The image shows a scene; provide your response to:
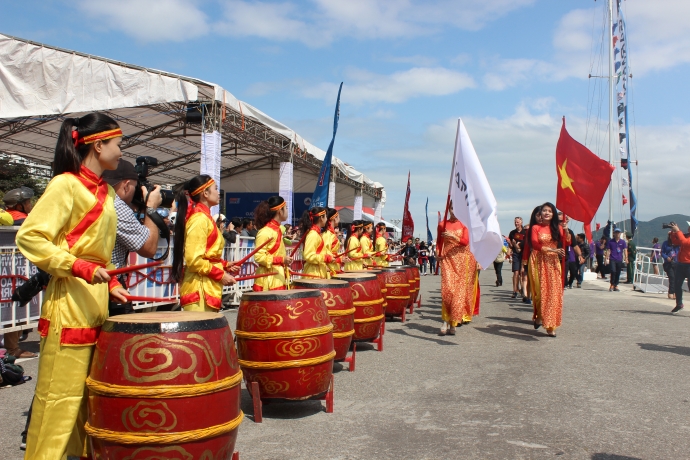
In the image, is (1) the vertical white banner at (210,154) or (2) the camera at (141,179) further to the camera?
(1) the vertical white banner at (210,154)

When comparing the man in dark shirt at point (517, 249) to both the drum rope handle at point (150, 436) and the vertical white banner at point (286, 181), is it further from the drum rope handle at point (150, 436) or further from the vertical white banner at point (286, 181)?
the drum rope handle at point (150, 436)

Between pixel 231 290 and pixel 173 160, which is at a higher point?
pixel 173 160

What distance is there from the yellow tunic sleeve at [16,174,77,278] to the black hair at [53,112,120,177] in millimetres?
89

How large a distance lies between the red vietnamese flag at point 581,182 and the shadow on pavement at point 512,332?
1.84 metres

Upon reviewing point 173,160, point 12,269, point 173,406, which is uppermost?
point 173,160

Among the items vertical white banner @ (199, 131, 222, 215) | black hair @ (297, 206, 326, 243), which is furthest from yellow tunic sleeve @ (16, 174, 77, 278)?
vertical white banner @ (199, 131, 222, 215)

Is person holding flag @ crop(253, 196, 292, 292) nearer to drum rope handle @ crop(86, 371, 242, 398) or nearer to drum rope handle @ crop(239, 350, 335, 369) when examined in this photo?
drum rope handle @ crop(239, 350, 335, 369)

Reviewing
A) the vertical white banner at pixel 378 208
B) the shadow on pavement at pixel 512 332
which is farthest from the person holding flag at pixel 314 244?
the vertical white banner at pixel 378 208

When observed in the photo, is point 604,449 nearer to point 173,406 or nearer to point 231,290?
point 173,406

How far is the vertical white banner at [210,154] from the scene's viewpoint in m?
14.1

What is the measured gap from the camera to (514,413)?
4.61 m

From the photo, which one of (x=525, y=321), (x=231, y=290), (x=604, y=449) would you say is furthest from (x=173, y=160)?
(x=604, y=449)

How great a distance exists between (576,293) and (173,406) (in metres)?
14.7

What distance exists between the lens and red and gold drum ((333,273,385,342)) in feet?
22.6
